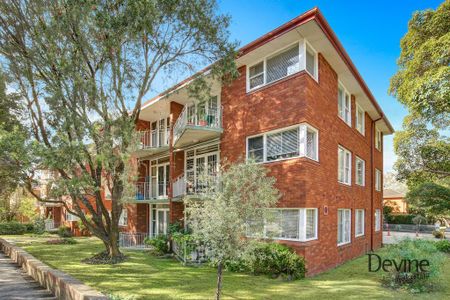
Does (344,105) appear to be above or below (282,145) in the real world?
above

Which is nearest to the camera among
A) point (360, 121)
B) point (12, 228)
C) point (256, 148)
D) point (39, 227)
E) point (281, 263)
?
point (281, 263)

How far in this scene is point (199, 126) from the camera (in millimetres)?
14523

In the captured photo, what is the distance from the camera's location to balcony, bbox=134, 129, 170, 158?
1998 cm

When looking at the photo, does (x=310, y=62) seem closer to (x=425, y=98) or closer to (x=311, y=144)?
(x=311, y=144)

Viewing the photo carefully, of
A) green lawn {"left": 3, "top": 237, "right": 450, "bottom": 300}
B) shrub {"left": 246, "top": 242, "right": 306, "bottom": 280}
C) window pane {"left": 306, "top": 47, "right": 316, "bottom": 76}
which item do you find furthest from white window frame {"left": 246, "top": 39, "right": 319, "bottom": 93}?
green lawn {"left": 3, "top": 237, "right": 450, "bottom": 300}

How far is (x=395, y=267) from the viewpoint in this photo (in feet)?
34.4

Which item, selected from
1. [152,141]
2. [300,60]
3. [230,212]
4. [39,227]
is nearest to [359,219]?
[300,60]

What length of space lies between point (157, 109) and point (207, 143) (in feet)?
19.1

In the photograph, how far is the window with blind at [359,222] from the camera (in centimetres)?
1758

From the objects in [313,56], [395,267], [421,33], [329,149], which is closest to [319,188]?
[329,149]

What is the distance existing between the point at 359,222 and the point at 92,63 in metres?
16.0

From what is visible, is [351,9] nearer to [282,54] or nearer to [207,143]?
[282,54]

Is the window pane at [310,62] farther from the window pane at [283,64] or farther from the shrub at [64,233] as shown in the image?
the shrub at [64,233]

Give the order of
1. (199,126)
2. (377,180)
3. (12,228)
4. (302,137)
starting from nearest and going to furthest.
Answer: (302,137), (199,126), (377,180), (12,228)
